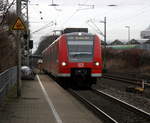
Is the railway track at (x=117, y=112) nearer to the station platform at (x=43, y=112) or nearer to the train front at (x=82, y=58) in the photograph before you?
the station platform at (x=43, y=112)

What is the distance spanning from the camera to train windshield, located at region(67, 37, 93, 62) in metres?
24.1

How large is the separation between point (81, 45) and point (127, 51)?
3908cm

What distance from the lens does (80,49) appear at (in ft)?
80.0

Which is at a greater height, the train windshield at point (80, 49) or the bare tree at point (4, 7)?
the bare tree at point (4, 7)

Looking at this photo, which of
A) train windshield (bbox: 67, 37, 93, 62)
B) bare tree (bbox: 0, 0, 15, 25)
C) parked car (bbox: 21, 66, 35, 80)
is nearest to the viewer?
bare tree (bbox: 0, 0, 15, 25)

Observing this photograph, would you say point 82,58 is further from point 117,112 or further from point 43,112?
point 43,112

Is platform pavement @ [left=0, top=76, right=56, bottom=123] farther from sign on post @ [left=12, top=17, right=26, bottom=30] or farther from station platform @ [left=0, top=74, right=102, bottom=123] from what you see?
sign on post @ [left=12, top=17, right=26, bottom=30]

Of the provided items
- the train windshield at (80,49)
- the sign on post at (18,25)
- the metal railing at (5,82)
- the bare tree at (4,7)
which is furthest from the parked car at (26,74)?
the sign on post at (18,25)

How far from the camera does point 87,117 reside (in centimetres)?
1282

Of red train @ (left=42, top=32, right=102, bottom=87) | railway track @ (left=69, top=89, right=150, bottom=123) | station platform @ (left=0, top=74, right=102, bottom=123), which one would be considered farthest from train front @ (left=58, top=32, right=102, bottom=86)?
station platform @ (left=0, top=74, right=102, bottom=123)

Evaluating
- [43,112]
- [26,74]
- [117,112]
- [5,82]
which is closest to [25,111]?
[43,112]

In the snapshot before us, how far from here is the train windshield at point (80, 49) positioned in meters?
24.1

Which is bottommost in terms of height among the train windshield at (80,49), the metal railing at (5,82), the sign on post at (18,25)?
the metal railing at (5,82)

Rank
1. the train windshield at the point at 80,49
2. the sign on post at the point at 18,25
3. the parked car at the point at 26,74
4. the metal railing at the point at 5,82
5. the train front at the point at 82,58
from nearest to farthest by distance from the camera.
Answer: the metal railing at the point at 5,82
the sign on post at the point at 18,25
the train front at the point at 82,58
the train windshield at the point at 80,49
the parked car at the point at 26,74
